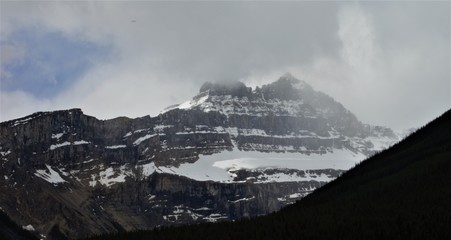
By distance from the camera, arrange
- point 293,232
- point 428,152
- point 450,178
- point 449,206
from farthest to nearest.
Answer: point 428,152
point 450,178
point 449,206
point 293,232

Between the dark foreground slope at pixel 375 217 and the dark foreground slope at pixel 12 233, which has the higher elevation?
the dark foreground slope at pixel 12 233

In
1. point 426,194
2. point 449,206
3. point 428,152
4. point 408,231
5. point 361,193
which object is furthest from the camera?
point 428,152

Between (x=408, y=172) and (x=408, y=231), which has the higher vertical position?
(x=408, y=172)

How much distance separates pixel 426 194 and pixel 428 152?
13.3 meters

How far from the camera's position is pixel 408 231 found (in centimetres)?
2044

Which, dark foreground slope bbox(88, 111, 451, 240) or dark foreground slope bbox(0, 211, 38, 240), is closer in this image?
dark foreground slope bbox(88, 111, 451, 240)

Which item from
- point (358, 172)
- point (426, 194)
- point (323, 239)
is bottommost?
point (323, 239)

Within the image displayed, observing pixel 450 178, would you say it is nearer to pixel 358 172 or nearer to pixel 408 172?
pixel 408 172

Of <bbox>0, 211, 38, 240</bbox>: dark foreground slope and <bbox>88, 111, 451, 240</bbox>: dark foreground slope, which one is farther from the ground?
<bbox>0, 211, 38, 240</bbox>: dark foreground slope

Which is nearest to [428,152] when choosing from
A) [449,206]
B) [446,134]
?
[446,134]

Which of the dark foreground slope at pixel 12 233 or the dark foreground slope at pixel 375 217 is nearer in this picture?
the dark foreground slope at pixel 375 217

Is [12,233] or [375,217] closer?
[375,217]

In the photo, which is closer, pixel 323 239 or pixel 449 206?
pixel 323 239

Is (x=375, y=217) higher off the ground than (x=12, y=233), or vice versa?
(x=12, y=233)
